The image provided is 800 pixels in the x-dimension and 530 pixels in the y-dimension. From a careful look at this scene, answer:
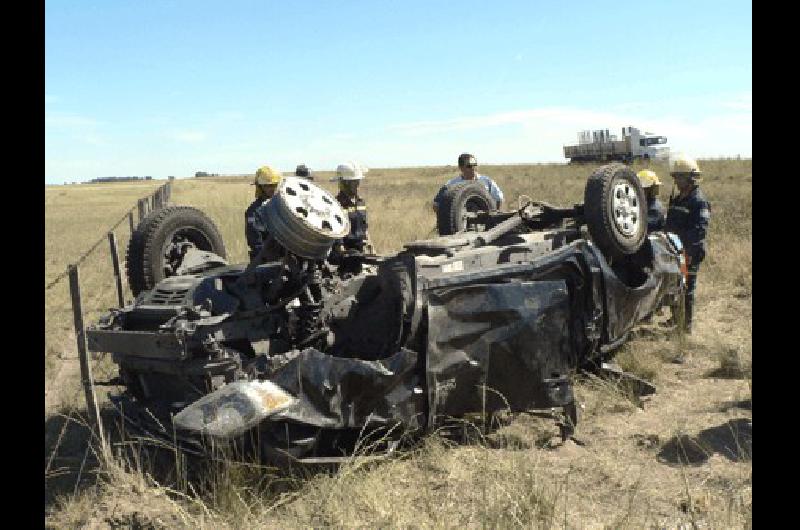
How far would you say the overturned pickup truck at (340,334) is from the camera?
3959 millimetres

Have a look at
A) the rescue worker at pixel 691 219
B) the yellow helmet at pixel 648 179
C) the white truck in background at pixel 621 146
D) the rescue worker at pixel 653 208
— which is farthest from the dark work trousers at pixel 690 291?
the white truck in background at pixel 621 146

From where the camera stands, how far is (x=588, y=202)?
5688mm

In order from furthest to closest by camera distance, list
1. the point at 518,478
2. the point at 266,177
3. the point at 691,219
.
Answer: the point at 691,219
the point at 266,177
the point at 518,478

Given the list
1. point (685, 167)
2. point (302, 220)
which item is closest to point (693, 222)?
point (685, 167)

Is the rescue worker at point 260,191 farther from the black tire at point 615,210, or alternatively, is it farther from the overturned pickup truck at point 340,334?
the black tire at point 615,210

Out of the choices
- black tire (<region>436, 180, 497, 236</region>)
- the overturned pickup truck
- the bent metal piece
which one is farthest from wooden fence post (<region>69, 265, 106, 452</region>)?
black tire (<region>436, 180, 497, 236</region>)

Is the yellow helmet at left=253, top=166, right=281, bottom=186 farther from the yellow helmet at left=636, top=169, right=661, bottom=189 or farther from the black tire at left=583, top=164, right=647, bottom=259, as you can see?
the yellow helmet at left=636, top=169, right=661, bottom=189

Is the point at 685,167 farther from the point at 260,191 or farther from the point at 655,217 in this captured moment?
the point at 260,191

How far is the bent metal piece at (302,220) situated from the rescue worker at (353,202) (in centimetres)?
285

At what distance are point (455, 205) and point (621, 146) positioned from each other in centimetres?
4062

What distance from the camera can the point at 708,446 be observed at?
15.1 feet

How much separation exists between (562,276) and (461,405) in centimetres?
131
